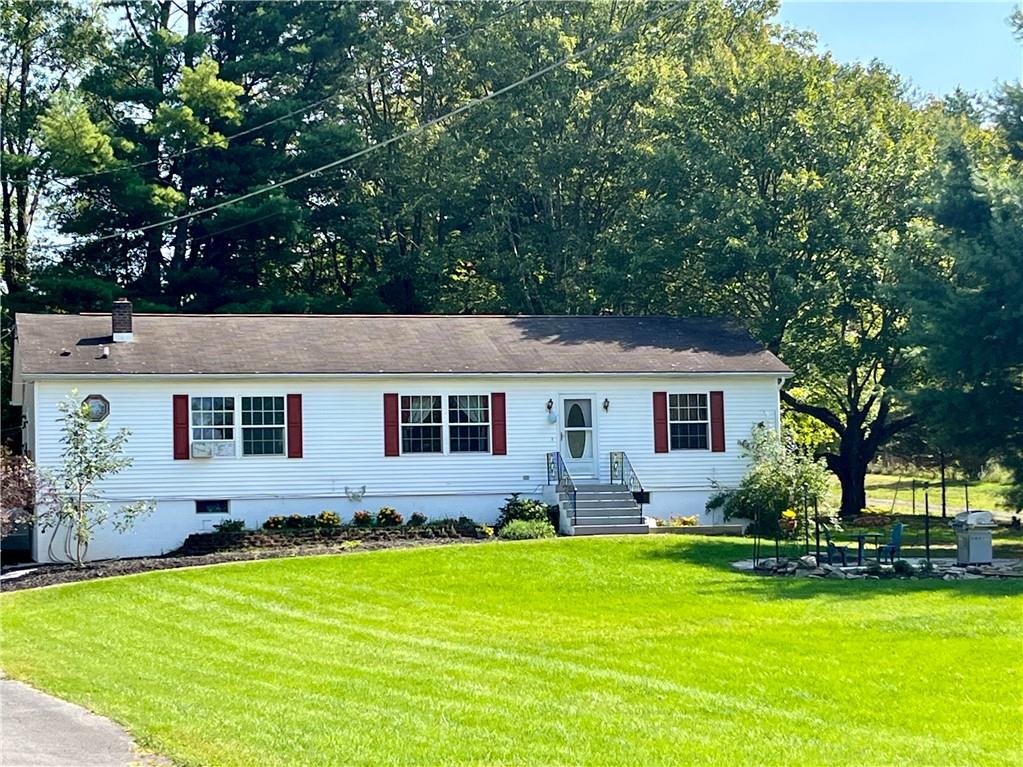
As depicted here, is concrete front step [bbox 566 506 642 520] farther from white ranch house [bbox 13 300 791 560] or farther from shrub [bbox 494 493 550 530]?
shrub [bbox 494 493 550 530]

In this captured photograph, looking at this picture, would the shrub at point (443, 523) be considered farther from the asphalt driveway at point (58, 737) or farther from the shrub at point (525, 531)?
the asphalt driveway at point (58, 737)

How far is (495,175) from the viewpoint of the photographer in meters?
40.8

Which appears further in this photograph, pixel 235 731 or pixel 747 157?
pixel 747 157

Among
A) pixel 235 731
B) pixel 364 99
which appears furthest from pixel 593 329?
pixel 235 731

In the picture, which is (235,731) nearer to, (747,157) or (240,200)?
(747,157)

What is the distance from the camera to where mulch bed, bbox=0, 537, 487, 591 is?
20.8m

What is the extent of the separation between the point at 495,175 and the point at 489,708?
3176cm

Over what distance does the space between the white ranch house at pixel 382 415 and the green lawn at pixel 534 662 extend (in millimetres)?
5028

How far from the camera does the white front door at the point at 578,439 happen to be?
27.4 meters

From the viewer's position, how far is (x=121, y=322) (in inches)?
1040

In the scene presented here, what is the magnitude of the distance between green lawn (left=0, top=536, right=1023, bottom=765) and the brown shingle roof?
6390mm

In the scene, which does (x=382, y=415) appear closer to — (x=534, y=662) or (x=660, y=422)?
(x=660, y=422)

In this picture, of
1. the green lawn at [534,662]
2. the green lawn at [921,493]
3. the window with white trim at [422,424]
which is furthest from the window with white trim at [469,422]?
the green lawn at [921,493]

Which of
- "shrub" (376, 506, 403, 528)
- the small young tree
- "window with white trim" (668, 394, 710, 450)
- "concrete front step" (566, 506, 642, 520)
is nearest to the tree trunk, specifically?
"window with white trim" (668, 394, 710, 450)
